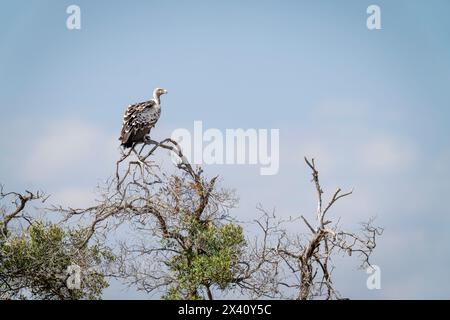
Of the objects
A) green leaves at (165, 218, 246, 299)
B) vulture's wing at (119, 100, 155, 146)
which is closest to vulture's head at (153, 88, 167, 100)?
vulture's wing at (119, 100, 155, 146)

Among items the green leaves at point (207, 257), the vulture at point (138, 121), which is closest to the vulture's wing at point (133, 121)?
the vulture at point (138, 121)

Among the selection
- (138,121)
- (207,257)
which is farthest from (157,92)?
(207,257)

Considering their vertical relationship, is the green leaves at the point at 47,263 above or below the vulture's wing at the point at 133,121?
below

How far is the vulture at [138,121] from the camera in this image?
47.6ft

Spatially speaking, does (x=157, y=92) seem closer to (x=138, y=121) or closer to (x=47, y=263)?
(x=138, y=121)

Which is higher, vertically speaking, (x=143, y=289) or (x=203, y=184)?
(x=203, y=184)

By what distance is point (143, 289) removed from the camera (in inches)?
531

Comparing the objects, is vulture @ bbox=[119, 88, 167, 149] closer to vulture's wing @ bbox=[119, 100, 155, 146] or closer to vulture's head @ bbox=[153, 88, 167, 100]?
vulture's wing @ bbox=[119, 100, 155, 146]

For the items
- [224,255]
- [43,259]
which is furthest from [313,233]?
[43,259]

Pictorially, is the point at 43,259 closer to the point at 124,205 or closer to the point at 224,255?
the point at 124,205

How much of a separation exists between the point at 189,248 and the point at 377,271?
3646mm

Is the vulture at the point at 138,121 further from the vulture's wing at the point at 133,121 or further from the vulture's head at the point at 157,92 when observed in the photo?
the vulture's head at the point at 157,92
